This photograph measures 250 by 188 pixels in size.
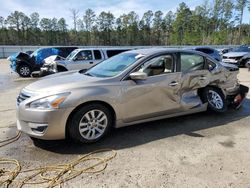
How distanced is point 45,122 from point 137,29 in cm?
6957

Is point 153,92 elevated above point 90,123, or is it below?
above

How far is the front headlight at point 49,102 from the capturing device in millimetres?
3791

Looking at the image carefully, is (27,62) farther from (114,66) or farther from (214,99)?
(214,99)

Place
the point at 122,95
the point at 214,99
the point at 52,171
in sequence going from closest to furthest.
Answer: the point at 52,171 < the point at 122,95 < the point at 214,99

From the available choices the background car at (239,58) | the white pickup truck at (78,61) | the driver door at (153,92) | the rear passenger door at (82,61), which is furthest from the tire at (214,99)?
the background car at (239,58)

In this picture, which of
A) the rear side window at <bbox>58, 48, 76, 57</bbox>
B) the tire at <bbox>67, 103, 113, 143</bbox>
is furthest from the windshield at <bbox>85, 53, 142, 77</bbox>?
the rear side window at <bbox>58, 48, 76, 57</bbox>

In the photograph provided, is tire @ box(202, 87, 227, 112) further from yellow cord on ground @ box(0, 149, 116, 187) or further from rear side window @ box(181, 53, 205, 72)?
yellow cord on ground @ box(0, 149, 116, 187)

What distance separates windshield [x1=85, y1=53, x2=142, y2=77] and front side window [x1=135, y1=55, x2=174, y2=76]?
0.75 ft

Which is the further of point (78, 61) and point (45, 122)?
point (78, 61)

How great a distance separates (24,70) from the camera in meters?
14.2

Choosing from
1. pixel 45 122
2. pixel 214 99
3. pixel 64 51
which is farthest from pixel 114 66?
pixel 64 51

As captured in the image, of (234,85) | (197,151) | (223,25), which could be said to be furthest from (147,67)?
(223,25)

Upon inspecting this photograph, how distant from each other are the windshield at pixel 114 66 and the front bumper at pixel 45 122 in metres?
1.14

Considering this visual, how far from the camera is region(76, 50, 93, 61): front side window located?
40.0ft
